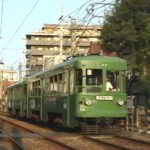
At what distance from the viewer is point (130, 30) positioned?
70.7 ft

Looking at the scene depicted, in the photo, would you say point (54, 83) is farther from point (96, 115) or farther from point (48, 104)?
point (96, 115)

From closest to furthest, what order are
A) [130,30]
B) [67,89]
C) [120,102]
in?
[120,102] < [67,89] < [130,30]

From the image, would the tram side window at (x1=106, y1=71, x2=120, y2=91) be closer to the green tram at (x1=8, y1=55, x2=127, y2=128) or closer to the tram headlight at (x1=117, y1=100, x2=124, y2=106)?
the green tram at (x1=8, y1=55, x2=127, y2=128)

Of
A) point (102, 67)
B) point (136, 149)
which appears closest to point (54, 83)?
point (102, 67)

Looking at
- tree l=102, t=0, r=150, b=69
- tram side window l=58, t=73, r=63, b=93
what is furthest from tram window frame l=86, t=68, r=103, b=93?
tree l=102, t=0, r=150, b=69

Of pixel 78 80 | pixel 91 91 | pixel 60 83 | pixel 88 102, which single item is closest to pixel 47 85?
pixel 60 83

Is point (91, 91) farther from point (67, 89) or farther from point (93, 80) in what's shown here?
point (67, 89)

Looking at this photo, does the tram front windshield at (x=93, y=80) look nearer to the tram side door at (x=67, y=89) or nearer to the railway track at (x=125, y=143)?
the tram side door at (x=67, y=89)

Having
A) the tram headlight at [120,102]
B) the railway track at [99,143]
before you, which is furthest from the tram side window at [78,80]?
the railway track at [99,143]

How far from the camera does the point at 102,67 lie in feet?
55.7

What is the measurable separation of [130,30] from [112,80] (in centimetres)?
512

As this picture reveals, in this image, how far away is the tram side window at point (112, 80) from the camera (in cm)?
1702

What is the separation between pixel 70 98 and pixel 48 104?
12.0ft

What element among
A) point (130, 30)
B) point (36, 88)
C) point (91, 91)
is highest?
point (130, 30)
